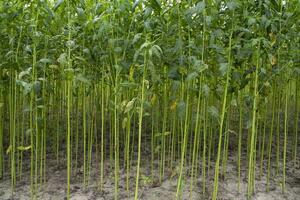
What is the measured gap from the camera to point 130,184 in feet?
12.5

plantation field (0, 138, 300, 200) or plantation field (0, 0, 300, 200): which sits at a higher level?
plantation field (0, 0, 300, 200)

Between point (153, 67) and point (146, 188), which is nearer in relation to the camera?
point (153, 67)

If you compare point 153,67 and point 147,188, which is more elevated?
point 153,67

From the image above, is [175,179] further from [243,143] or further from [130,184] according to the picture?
[243,143]

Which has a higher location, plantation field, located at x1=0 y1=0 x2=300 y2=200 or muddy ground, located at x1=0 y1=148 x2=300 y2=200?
plantation field, located at x1=0 y1=0 x2=300 y2=200

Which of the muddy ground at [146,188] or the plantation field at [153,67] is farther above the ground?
the plantation field at [153,67]

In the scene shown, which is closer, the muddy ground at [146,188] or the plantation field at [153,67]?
the plantation field at [153,67]

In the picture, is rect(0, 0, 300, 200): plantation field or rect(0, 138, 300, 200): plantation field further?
rect(0, 138, 300, 200): plantation field

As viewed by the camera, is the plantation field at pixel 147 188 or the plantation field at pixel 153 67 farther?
the plantation field at pixel 147 188

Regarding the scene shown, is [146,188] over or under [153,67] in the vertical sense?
under

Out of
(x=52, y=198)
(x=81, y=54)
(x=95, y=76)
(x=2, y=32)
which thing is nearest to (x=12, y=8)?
(x=2, y=32)

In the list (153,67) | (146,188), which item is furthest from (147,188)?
(153,67)

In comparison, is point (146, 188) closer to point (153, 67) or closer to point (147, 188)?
point (147, 188)

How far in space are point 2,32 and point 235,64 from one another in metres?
2.17
